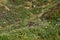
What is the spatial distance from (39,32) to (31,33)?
38 centimetres

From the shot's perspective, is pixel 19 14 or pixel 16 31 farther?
pixel 19 14

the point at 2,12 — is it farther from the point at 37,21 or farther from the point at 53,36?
the point at 53,36

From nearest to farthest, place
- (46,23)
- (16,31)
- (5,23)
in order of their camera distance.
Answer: (16,31) < (46,23) < (5,23)

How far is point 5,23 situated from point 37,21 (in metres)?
2.09

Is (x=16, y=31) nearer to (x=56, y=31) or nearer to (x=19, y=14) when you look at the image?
(x=56, y=31)

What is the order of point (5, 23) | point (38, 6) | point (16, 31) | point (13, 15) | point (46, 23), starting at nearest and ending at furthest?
1. point (16, 31)
2. point (46, 23)
3. point (5, 23)
4. point (13, 15)
5. point (38, 6)

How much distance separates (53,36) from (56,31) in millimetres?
339

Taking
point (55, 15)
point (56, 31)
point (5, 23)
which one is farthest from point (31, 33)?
point (5, 23)

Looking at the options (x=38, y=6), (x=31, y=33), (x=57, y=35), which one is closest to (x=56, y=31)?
(x=57, y=35)

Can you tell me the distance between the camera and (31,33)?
11.4 m

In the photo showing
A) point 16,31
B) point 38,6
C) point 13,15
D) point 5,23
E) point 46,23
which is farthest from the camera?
point 38,6

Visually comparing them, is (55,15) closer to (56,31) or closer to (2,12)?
(56,31)

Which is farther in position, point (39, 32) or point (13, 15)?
point (13, 15)

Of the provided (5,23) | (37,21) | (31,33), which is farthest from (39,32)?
(5,23)
